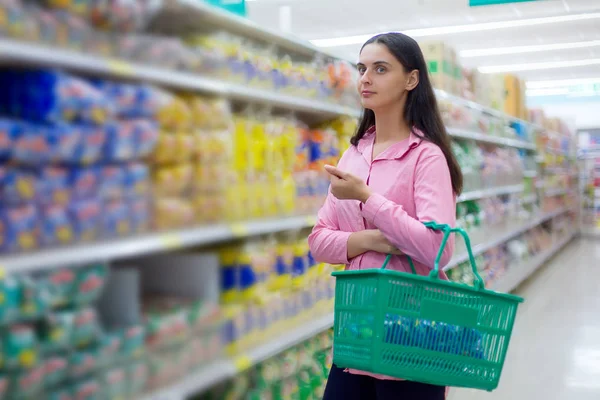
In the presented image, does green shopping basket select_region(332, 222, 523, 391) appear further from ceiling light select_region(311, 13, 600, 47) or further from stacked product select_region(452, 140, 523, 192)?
ceiling light select_region(311, 13, 600, 47)

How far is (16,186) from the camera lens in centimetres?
157

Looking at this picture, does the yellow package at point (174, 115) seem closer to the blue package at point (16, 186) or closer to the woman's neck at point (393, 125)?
the blue package at point (16, 186)

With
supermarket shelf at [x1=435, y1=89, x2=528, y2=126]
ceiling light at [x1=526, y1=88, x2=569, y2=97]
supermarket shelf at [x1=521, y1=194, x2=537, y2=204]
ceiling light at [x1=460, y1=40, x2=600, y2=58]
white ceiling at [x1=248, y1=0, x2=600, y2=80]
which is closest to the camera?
supermarket shelf at [x1=435, y1=89, x2=528, y2=126]

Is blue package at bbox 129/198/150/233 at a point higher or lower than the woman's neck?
lower

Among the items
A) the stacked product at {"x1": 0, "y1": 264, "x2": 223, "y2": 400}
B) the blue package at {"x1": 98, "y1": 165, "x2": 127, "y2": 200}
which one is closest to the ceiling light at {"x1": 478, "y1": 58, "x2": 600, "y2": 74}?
the stacked product at {"x1": 0, "y1": 264, "x2": 223, "y2": 400}

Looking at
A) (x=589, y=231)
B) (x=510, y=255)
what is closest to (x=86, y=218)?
(x=510, y=255)

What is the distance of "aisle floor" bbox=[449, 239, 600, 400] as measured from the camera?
430 centimetres

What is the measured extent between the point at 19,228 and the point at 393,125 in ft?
3.55

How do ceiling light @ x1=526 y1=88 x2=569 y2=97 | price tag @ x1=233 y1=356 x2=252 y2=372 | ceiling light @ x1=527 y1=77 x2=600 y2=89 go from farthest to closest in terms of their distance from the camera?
1. ceiling light @ x1=526 y1=88 x2=569 y2=97
2. ceiling light @ x1=527 y1=77 x2=600 y2=89
3. price tag @ x1=233 y1=356 x2=252 y2=372

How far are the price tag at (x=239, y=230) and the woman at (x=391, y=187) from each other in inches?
13.6

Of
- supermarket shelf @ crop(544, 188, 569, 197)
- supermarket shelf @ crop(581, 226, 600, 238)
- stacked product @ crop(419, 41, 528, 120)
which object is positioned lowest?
supermarket shelf @ crop(581, 226, 600, 238)

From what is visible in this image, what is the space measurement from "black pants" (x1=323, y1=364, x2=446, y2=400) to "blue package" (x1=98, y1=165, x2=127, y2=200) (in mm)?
820

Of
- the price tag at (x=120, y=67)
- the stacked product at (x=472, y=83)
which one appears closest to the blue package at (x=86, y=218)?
the price tag at (x=120, y=67)

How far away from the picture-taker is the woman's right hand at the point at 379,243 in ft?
6.06
